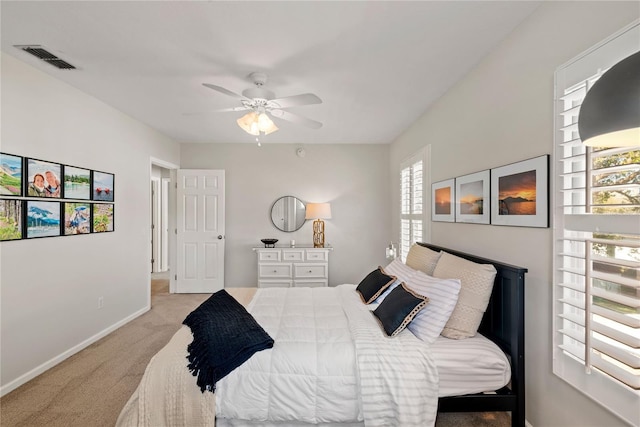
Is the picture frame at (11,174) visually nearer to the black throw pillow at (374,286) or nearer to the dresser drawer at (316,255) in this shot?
the black throw pillow at (374,286)

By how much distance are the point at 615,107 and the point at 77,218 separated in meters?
3.87

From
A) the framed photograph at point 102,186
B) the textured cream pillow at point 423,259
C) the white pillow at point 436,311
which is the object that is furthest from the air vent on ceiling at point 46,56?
the textured cream pillow at point 423,259

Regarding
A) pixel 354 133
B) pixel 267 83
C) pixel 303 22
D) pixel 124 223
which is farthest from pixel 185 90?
pixel 354 133

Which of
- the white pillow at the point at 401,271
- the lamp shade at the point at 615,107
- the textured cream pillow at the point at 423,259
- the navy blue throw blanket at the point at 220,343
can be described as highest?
the lamp shade at the point at 615,107

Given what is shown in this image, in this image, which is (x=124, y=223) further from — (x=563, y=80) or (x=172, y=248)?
(x=563, y=80)

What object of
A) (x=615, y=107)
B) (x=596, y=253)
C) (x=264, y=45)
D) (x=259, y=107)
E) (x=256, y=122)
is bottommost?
(x=596, y=253)

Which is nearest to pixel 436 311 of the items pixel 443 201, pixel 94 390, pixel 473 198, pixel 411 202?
pixel 473 198

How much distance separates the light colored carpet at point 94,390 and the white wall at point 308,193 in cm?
207

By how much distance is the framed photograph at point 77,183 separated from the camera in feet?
9.35

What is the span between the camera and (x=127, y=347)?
3053 millimetres

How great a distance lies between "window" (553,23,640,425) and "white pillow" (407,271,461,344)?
53 cm

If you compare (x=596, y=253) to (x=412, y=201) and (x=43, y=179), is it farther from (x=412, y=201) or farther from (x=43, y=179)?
(x=43, y=179)

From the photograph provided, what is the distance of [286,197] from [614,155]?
14.0 feet

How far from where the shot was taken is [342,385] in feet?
5.48
